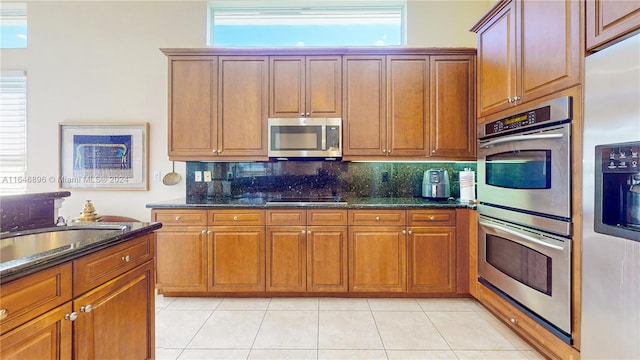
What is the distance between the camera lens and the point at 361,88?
110 inches

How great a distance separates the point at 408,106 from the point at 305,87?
1032mm

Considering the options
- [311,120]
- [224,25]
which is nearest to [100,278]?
[311,120]

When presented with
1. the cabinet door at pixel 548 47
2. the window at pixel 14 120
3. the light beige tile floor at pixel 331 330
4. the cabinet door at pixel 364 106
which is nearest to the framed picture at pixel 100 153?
the window at pixel 14 120

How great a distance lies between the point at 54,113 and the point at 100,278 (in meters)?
3.27

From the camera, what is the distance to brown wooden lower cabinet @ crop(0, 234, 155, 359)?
0.86 metres

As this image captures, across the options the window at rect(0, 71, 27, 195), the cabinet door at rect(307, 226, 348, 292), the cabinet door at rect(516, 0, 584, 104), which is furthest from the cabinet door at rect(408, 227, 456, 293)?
the window at rect(0, 71, 27, 195)

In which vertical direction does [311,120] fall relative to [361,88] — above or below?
below

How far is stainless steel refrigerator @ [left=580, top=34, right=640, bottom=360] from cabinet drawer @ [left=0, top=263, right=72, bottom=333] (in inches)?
88.5

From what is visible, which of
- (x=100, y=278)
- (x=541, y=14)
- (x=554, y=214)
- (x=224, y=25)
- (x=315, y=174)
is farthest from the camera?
(x=224, y=25)

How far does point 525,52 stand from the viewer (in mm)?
1923

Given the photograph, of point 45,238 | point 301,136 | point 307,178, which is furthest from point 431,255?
point 45,238

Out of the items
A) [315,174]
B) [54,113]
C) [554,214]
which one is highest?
[54,113]

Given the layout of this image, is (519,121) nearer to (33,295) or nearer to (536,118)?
(536,118)

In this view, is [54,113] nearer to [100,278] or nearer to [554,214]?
[100,278]
